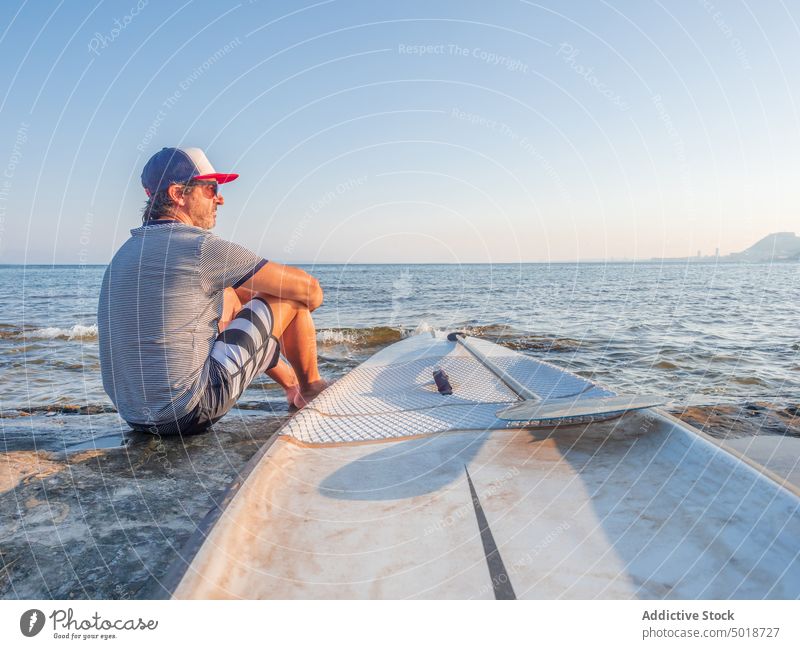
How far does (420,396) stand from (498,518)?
168 cm

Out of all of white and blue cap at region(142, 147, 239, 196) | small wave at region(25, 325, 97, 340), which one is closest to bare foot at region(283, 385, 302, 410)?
white and blue cap at region(142, 147, 239, 196)

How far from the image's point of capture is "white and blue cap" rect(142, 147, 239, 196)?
2535 millimetres

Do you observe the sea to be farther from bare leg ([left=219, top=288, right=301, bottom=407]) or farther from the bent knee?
the bent knee

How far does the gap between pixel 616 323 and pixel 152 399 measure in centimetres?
920

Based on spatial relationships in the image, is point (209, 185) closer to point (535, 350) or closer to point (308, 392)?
point (308, 392)

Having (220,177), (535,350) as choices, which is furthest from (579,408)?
(535,350)

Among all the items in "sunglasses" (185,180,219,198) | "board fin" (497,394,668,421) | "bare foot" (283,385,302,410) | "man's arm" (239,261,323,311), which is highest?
"sunglasses" (185,180,219,198)

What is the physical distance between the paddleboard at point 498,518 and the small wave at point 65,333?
8.08m

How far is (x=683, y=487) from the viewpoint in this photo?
1.78m

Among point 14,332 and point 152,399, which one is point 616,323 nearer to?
point 152,399

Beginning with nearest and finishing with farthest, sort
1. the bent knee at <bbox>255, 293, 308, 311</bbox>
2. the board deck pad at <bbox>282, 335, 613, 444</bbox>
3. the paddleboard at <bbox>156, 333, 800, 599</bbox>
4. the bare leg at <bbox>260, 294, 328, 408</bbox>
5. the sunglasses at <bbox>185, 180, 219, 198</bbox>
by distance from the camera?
the paddleboard at <bbox>156, 333, 800, 599</bbox>
the board deck pad at <bbox>282, 335, 613, 444</bbox>
the sunglasses at <bbox>185, 180, 219, 198</bbox>
the bent knee at <bbox>255, 293, 308, 311</bbox>
the bare leg at <bbox>260, 294, 328, 408</bbox>

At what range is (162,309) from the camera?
7.83 feet

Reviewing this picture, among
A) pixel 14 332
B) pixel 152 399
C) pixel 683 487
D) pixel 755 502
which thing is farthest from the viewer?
pixel 14 332

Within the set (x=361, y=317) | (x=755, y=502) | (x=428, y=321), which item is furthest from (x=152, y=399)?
(x=361, y=317)
